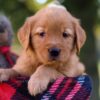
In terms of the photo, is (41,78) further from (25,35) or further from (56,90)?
(25,35)

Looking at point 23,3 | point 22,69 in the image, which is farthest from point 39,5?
point 22,69

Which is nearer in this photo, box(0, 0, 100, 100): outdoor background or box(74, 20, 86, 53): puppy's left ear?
box(74, 20, 86, 53): puppy's left ear

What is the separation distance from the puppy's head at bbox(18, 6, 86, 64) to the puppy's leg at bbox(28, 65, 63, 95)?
8 cm

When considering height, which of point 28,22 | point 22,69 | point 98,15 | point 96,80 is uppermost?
point 28,22

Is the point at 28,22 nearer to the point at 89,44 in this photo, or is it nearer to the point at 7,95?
the point at 7,95

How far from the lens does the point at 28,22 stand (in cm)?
471

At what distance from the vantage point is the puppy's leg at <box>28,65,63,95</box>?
4328mm

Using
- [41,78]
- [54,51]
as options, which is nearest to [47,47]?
[54,51]

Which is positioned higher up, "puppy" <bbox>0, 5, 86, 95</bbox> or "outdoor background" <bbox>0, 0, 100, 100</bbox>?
"puppy" <bbox>0, 5, 86, 95</bbox>

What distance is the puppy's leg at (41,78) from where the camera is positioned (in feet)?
14.2

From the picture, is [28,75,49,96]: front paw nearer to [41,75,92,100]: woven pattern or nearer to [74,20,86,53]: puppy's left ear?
[41,75,92,100]: woven pattern

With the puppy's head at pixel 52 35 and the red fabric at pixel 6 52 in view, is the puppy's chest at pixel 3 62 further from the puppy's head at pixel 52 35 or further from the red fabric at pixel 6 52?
the puppy's head at pixel 52 35

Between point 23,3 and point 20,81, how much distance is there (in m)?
8.46

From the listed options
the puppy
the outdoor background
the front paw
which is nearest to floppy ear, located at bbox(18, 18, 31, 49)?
the puppy
